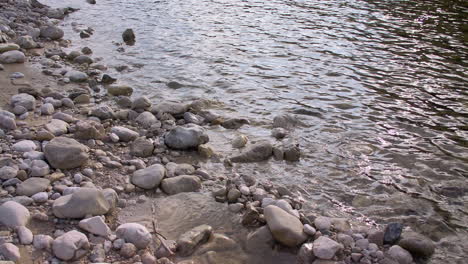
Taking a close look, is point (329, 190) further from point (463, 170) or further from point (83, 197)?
point (83, 197)

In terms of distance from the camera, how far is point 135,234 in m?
3.78

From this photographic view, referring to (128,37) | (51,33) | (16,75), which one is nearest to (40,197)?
(16,75)

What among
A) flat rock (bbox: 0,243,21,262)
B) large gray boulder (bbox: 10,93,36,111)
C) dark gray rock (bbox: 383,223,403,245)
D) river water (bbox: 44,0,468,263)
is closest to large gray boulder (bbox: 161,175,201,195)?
river water (bbox: 44,0,468,263)

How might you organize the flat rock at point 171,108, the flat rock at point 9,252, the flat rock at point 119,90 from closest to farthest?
the flat rock at point 9,252, the flat rock at point 171,108, the flat rock at point 119,90

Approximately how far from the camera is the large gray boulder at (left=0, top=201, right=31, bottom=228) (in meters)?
3.62

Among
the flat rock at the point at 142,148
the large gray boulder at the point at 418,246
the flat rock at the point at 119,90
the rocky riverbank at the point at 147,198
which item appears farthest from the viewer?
the flat rock at the point at 119,90

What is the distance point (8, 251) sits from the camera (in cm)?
325

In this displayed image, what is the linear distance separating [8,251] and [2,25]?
1087 cm

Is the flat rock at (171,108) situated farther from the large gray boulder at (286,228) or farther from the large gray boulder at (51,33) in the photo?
the large gray boulder at (51,33)

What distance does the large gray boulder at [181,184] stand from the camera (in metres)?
4.86

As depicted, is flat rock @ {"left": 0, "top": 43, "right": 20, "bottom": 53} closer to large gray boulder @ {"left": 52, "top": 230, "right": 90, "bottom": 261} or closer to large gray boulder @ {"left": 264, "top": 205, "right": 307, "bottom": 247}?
large gray boulder @ {"left": 52, "top": 230, "right": 90, "bottom": 261}

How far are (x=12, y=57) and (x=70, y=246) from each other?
291 inches

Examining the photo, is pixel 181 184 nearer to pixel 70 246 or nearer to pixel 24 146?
pixel 70 246

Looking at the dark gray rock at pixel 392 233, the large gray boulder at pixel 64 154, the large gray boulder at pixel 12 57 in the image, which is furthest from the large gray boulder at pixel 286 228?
the large gray boulder at pixel 12 57
